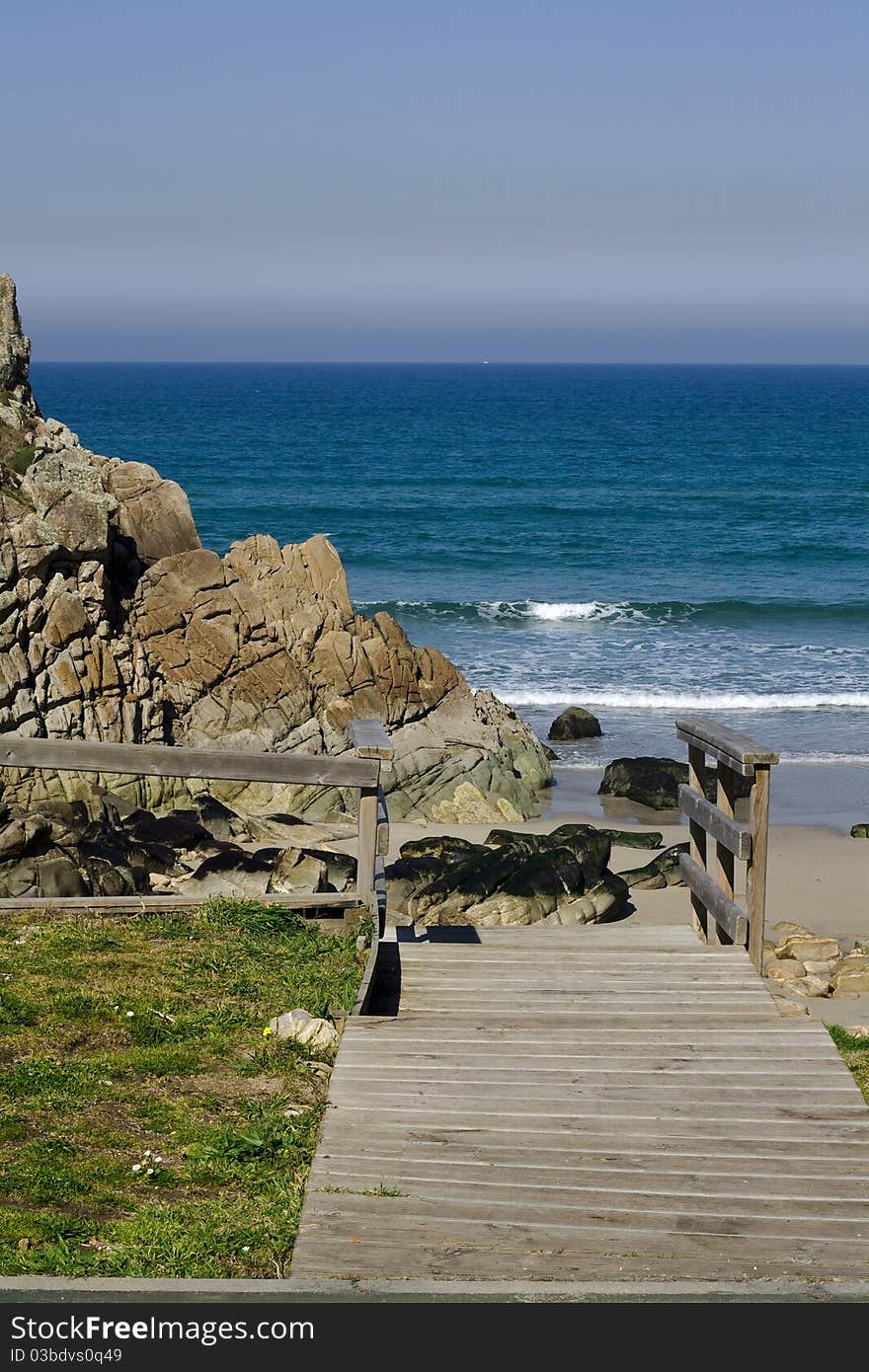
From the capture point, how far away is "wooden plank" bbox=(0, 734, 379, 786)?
27.9 feet

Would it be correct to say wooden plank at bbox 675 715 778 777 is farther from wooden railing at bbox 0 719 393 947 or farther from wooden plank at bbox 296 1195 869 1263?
wooden plank at bbox 296 1195 869 1263

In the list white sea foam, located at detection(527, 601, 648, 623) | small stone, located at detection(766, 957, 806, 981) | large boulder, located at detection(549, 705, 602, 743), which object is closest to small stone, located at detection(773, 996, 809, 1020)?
small stone, located at detection(766, 957, 806, 981)

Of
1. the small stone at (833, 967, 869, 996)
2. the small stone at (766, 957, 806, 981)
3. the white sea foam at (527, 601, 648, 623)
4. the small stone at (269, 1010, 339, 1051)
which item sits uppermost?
the small stone at (269, 1010, 339, 1051)

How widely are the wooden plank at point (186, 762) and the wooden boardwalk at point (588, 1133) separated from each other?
1.14 metres

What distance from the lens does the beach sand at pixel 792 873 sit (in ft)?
49.6

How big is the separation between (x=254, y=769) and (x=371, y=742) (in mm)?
720

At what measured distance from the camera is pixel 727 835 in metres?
8.29

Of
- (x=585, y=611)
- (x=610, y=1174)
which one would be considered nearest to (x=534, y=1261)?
(x=610, y=1174)

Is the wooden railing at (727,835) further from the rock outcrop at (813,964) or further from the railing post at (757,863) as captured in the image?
the rock outcrop at (813,964)

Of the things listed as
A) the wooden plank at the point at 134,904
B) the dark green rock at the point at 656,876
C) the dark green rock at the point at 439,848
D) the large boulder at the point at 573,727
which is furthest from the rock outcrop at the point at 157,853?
the large boulder at the point at 573,727

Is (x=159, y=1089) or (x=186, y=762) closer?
(x=159, y=1089)

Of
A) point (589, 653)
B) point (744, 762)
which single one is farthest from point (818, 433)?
point (744, 762)

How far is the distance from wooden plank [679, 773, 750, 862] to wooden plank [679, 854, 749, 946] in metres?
0.29

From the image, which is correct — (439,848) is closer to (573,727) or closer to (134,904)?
(573,727)
